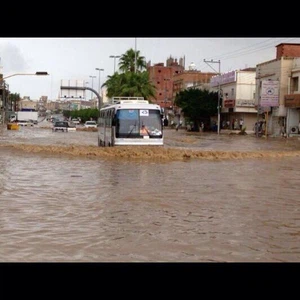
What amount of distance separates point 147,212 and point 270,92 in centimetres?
4679

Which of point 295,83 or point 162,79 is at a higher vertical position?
point 162,79

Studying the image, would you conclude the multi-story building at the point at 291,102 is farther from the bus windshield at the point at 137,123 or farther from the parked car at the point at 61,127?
the bus windshield at the point at 137,123

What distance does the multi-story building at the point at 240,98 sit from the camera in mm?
70938

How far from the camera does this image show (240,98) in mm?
72750

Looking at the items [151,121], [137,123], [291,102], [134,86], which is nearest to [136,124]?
[137,123]

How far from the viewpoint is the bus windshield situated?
27.0 meters

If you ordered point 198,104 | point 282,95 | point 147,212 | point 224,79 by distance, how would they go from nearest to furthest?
point 147,212, point 282,95, point 198,104, point 224,79

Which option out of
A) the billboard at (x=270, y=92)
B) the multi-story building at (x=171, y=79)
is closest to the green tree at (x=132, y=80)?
the billboard at (x=270, y=92)

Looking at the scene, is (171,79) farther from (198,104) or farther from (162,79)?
(198,104)

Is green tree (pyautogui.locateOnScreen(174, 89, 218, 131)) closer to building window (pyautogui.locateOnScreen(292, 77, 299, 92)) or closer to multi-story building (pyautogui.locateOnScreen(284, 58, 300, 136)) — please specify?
multi-story building (pyautogui.locateOnScreen(284, 58, 300, 136))

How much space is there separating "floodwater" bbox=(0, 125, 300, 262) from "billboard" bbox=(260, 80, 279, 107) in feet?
111
